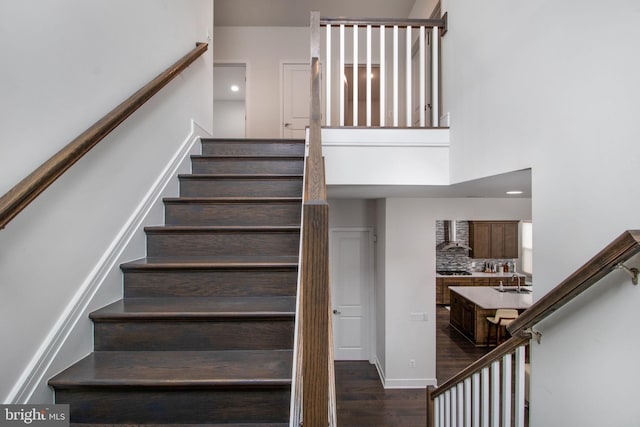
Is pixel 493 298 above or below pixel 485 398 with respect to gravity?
below

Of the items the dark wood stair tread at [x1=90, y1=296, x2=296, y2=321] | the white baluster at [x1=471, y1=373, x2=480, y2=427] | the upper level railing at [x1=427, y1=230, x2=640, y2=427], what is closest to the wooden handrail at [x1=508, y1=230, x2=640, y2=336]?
the upper level railing at [x1=427, y1=230, x2=640, y2=427]

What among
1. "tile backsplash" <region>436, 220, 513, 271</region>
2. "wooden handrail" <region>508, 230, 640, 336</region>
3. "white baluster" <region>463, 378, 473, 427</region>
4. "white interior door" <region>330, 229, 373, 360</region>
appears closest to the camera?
"wooden handrail" <region>508, 230, 640, 336</region>

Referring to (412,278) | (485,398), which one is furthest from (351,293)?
(485,398)

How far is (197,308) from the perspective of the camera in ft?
5.47

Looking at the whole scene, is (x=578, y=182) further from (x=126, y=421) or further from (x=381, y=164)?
(x=126, y=421)

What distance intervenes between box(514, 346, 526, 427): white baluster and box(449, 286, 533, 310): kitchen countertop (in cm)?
496

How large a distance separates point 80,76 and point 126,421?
1.49m

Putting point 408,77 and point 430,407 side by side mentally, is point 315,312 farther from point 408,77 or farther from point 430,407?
point 430,407

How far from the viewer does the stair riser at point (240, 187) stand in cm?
250

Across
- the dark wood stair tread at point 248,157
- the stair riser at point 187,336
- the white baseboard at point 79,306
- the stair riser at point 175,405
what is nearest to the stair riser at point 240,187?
the white baseboard at point 79,306

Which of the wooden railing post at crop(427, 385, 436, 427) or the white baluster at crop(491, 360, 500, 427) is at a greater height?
the white baluster at crop(491, 360, 500, 427)

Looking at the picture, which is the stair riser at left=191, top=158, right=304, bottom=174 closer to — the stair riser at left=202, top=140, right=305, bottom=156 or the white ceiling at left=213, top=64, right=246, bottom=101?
the stair riser at left=202, top=140, right=305, bottom=156

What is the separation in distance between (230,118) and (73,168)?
7.29 meters

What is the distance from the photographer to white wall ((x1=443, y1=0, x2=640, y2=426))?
103 centimetres
